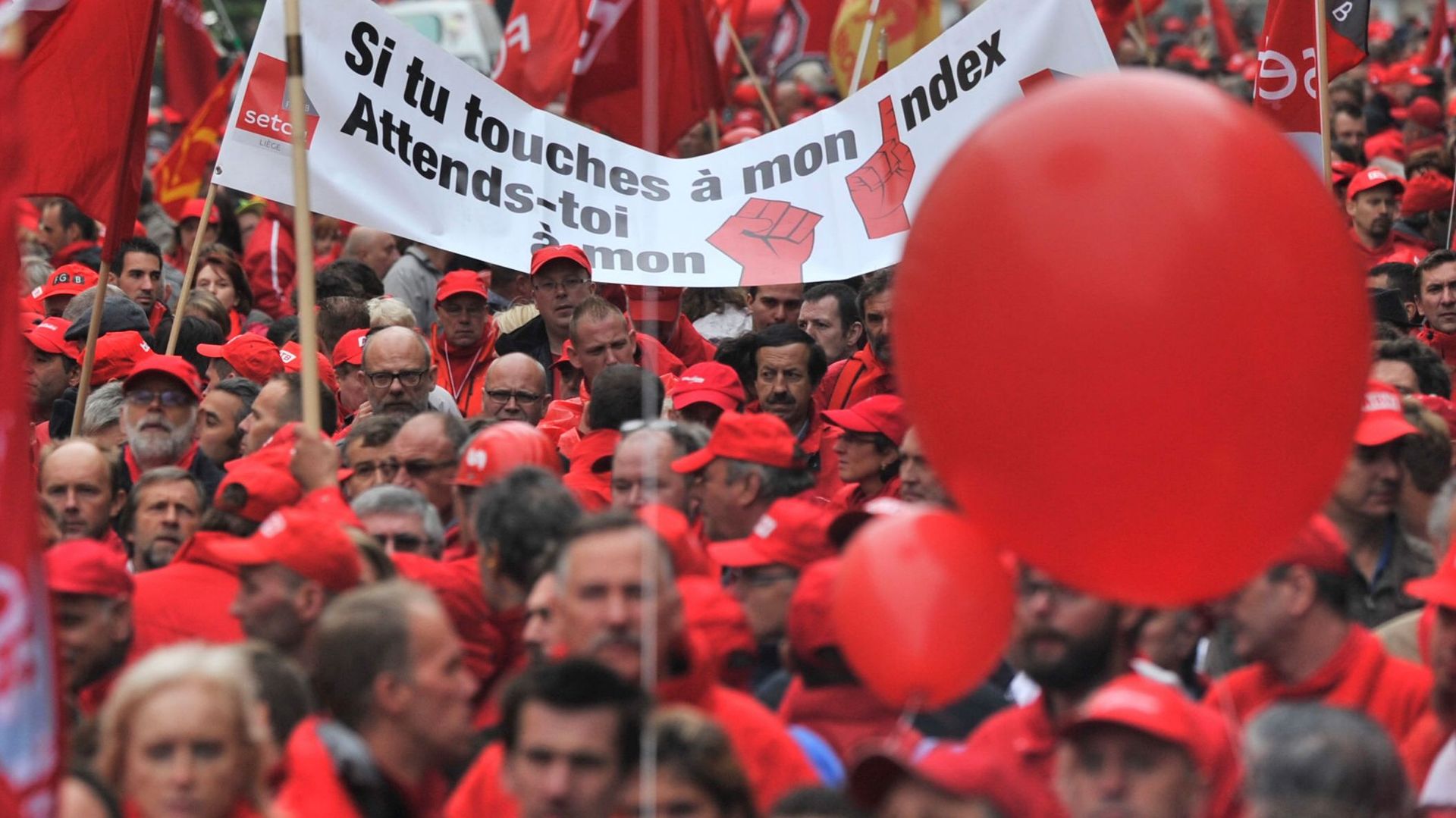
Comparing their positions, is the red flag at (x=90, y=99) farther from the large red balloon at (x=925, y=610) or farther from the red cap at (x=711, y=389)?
the large red balloon at (x=925, y=610)

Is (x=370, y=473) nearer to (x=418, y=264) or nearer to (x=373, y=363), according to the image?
(x=373, y=363)

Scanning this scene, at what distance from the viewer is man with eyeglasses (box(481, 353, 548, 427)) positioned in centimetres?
842

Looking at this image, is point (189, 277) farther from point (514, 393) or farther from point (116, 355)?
point (514, 393)

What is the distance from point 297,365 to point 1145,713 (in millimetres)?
5797

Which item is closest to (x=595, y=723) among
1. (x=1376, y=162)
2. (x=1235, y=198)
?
(x=1235, y=198)

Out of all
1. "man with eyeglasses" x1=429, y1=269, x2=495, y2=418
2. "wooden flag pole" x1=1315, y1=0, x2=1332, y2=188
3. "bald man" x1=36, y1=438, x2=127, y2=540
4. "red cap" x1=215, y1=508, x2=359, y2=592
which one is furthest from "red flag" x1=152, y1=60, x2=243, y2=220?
"red cap" x1=215, y1=508, x2=359, y2=592

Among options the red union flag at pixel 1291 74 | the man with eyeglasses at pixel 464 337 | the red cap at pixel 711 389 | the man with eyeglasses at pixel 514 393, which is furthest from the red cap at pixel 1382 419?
the man with eyeglasses at pixel 464 337

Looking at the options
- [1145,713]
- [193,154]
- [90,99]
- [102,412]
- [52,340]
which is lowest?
[1145,713]

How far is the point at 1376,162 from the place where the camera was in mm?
12953

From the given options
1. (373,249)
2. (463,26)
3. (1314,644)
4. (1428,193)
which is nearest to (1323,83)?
(1428,193)

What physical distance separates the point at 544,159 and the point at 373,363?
3.45ft

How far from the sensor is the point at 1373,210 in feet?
35.6

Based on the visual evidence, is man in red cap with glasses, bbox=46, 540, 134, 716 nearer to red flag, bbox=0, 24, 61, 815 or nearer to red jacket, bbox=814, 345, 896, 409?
red flag, bbox=0, 24, 61, 815

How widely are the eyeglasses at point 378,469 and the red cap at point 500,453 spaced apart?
2.16ft
